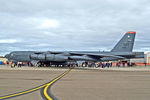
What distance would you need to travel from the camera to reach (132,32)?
100ft

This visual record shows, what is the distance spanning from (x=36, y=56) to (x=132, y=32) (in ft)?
61.0

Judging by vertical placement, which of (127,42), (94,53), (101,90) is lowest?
(101,90)

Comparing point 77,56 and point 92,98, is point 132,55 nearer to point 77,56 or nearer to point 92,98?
point 77,56

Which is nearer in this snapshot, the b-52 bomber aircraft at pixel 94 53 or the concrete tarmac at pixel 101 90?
the concrete tarmac at pixel 101 90

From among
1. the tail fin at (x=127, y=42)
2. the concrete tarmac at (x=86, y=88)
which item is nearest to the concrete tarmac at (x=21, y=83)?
the concrete tarmac at (x=86, y=88)

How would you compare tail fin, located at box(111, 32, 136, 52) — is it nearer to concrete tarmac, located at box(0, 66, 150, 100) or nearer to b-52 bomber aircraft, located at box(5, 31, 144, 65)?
b-52 bomber aircraft, located at box(5, 31, 144, 65)

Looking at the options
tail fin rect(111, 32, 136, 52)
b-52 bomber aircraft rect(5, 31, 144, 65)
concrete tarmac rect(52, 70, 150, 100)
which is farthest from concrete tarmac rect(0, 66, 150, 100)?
tail fin rect(111, 32, 136, 52)

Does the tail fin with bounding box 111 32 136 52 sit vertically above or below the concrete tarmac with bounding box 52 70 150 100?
above

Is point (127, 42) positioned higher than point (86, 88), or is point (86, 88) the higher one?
point (127, 42)

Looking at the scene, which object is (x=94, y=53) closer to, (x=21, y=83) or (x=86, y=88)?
(x=21, y=83)

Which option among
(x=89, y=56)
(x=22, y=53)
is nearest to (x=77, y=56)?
(x=89, y=56)

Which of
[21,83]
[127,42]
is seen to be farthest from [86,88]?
[127,42]

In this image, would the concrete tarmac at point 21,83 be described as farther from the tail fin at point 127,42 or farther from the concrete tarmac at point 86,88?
the tail fin at point 127,42

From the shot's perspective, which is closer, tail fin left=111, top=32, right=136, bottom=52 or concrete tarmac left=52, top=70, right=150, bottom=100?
concrete tarmac left=52, top=70, right=150, bottom=100
